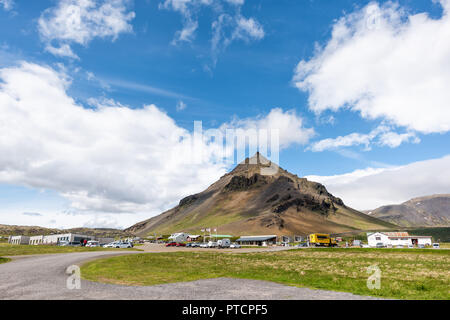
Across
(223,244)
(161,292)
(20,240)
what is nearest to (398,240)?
(223,244)

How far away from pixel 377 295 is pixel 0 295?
904 inches

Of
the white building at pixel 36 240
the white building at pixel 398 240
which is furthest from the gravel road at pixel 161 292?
the white building at pixel 36 240

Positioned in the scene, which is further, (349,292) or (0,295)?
(349,292)

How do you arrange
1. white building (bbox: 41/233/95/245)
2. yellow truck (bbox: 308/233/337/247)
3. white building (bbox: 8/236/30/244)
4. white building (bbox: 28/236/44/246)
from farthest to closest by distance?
white building (bbox: 28/236/44/246), white building (bbox: 8/236/30/244), white building (bbox: 41/233/95/245), yellow truck (bbox: 308/233/337/247)

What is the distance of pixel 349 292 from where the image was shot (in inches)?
750

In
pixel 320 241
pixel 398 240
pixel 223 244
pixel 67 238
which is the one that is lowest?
pixel 223 244

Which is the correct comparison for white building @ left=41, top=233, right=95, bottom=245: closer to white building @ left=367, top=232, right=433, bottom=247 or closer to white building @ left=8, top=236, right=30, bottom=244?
white building @ left=8, top=236, right=30, bottom=244

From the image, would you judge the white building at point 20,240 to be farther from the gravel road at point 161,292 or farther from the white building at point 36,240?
the gravel road at point 161,292

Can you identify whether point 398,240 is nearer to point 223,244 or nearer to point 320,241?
point 320,241

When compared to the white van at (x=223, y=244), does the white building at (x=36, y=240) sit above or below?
below

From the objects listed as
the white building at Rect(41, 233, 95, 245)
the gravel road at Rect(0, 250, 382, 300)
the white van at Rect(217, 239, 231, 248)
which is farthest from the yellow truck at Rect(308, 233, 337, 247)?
the white building at Rect(41, 233, 95, 245)
